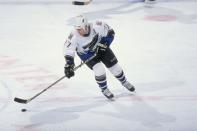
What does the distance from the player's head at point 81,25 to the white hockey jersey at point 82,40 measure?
8 cm

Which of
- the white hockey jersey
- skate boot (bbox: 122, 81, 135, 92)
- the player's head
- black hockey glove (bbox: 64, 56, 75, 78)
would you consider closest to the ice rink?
skate boot (bbox: 122, 81, 135, 92)

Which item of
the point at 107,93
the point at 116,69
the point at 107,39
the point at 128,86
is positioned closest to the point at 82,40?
the point at 107,39

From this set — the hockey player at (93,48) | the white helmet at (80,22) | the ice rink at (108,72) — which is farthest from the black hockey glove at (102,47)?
the ice rink at (108,72)

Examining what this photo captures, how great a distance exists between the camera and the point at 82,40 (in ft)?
18.8

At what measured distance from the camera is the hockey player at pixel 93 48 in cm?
566

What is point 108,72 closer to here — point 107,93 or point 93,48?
point 107,93

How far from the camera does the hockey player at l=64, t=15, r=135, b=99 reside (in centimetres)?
566

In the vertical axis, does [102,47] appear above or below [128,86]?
above

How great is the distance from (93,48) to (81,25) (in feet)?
1.35

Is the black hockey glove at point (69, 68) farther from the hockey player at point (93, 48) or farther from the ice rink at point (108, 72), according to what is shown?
the ice rink at point (108, 72)

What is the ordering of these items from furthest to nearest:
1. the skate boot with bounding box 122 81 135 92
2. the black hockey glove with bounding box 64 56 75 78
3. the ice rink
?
the skate boot with bounding box 122 81 135 92, the black hockey glove with bounding box 64 56 75 78, the ice rink

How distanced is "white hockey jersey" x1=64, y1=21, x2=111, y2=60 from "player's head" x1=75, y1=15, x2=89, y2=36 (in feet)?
0.26

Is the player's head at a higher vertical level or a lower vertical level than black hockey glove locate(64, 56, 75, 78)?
higher

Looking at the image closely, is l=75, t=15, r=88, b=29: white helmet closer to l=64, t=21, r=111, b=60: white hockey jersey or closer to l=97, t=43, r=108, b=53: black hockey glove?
l=64, t=21, r=111, b=60: white hockey jersey
